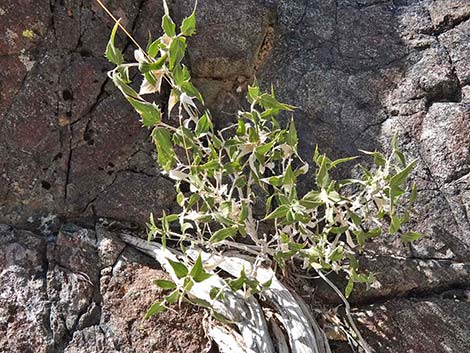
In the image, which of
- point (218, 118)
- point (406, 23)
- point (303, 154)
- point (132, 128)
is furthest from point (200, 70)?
point (406, 23)

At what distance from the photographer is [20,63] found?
5.03 feet

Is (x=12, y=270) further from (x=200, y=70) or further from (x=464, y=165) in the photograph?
(x=464, y=165)

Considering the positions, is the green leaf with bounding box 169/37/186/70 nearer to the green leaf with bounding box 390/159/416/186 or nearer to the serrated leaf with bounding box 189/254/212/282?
the serrated leaf with bounding box 189/254/212/282

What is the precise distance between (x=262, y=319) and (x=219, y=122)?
0.66 m

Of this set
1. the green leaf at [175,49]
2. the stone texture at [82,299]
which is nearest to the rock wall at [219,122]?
the stone texture at [82,299]

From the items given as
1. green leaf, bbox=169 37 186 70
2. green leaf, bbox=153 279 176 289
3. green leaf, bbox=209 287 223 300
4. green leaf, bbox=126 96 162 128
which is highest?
green leaf, bbox=169 37 186 70

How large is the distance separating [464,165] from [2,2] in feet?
4.79

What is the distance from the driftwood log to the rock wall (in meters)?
0.09

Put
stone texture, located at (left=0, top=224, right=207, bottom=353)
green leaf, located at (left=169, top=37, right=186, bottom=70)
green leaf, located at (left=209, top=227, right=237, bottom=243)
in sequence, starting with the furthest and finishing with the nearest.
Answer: stone texture, located at (left=0, top=224, right=207, bottom=353), green leaf, located at (left=209, top=227, right=237, bottom=243), green leaf, located at (left=169, top=37, right=186, bottom=70)

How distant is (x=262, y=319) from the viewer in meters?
1.28

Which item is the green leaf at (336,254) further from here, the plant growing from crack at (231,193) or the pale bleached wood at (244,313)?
the pale bleached wood at (244,313)

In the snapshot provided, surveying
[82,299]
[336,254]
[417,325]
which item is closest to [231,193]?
[336,254]

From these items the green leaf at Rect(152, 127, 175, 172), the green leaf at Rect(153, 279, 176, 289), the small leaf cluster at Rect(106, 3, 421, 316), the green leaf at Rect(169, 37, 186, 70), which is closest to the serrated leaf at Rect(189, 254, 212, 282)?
the small leaf cluster at Rect(106, 3, 421, 316)

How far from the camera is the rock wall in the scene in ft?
4.45
